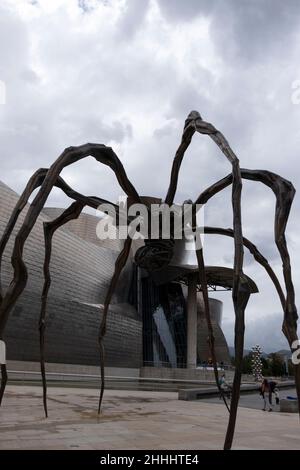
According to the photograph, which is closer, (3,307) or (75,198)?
(3,307)

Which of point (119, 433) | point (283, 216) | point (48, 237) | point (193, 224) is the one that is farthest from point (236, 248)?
point (119, 433)

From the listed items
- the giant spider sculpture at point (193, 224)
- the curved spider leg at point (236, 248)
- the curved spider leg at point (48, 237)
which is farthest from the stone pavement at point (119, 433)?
the curved spider leg at point (236, 248)

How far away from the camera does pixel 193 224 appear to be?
5.49 meters

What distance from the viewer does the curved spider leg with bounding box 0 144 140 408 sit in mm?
3223

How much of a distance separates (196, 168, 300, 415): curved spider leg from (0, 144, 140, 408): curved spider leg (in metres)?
0.99

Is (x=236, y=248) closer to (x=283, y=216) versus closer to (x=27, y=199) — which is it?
(x=283, y=216)

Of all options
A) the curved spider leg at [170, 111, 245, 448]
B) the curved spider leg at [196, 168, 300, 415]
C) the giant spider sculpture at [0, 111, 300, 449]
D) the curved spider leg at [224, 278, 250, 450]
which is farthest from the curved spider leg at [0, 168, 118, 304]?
the curved spider leg at [224, 278, 250, 450]

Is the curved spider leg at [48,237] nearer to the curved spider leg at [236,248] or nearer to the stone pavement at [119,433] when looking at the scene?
the stone pavement at [119,433]

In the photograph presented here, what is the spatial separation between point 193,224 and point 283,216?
1.86 meters

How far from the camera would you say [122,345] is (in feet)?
126

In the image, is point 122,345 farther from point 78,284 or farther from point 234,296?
point 234,296

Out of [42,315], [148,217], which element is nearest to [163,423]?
[42,315]

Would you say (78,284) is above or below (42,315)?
above

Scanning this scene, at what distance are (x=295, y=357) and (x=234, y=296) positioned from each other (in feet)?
1.89
